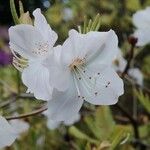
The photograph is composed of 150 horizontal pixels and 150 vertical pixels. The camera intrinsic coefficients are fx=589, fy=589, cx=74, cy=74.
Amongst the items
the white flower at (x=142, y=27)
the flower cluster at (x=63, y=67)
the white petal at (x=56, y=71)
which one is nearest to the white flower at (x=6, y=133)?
the flower cluster at (x=63, y=67)

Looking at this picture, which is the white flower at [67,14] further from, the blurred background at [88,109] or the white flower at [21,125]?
the white flower at [21,125]

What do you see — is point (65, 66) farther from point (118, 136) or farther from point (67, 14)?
point (67, 14)

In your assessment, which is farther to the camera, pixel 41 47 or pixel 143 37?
pixel 143 37

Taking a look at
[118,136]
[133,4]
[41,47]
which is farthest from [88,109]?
[41,47]

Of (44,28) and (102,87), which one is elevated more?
(44,28)

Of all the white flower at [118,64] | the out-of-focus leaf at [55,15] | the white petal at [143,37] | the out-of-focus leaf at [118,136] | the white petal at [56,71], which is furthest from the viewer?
the out-of-focus leaf at [55,15]

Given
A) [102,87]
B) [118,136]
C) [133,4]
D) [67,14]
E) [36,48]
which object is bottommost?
[67,14]

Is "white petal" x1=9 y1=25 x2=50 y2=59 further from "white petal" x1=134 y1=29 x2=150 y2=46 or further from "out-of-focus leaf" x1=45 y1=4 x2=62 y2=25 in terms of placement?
"out-of-focus leaf" x1=45 y1=4 x2=62 y2=25
